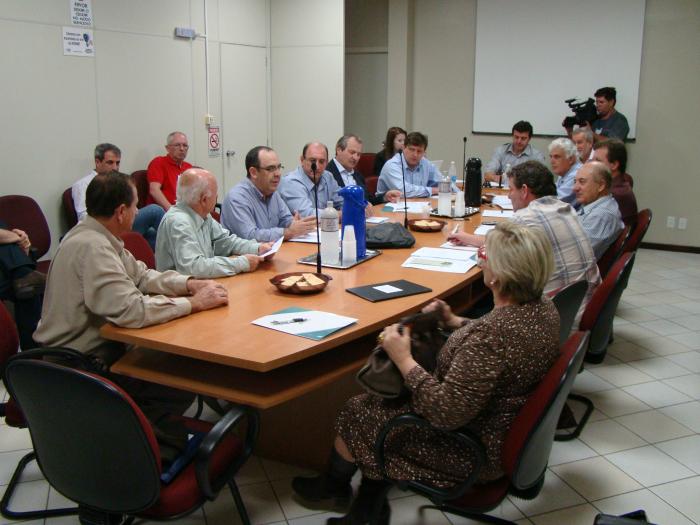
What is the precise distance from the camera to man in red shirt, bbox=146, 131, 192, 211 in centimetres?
544

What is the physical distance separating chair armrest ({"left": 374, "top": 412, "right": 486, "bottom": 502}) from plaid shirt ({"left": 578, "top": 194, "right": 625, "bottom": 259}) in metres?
2.09

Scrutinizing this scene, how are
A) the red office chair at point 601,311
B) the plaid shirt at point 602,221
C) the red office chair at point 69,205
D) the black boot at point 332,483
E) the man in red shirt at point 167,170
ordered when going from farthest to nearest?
the man in red shirt at point 167,170, the red office chair at point 69,205, the plaid shirt at point 602,221, the red office chair at point 601,311, the black boot at point 332,483

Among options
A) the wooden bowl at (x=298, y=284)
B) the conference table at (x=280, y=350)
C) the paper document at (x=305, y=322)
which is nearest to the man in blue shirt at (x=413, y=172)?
the conference table at (x=280, y=350)

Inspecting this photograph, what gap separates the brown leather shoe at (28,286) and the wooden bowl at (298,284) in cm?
167

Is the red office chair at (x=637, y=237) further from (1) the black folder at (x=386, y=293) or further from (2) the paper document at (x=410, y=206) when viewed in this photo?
(1) the black folder at (x=386, y=293)

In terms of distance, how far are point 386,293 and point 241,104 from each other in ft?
15.7

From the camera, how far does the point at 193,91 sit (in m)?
6.14

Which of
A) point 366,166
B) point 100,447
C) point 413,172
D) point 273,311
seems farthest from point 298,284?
point 366,166

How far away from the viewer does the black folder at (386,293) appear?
8.33ft

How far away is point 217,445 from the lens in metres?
1.79

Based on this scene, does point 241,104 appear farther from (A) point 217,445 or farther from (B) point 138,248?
(A) point 217,445

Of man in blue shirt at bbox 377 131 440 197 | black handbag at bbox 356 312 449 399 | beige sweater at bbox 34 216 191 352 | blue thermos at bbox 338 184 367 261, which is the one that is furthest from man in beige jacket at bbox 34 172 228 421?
man in blue shirt at bbox 377 131 440 197

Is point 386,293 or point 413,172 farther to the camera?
point 413,172

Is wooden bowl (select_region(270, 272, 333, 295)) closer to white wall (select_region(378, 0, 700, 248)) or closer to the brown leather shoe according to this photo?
the brown leather shoe
